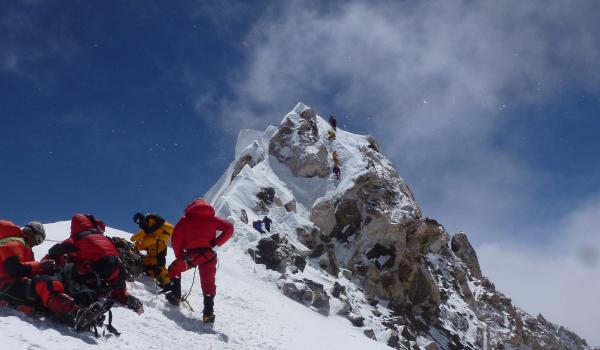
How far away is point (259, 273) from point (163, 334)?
12.1 meters

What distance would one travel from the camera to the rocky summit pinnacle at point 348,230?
25.1 metres

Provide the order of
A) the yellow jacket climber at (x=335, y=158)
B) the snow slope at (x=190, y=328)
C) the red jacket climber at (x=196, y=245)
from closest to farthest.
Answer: the snow slope at (x=190, y=328) < the red jacket climber at (x=196, y=245) < the yellow jacket climber at (x=335, y=158)

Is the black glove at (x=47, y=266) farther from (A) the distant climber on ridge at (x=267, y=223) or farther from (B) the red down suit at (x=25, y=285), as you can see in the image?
(A) the distant climber on ridge at (x=267, y=223)

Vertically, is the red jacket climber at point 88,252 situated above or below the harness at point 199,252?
below

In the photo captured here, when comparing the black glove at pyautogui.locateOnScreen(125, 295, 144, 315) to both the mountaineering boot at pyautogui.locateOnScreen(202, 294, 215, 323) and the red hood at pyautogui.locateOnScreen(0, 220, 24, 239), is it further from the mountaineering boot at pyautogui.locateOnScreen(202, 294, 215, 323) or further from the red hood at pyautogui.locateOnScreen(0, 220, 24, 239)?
the red hood at pyautogui.locateOnScreen(0, 220, 24, 239)

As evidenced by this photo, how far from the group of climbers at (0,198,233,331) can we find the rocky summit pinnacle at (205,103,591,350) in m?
11.3

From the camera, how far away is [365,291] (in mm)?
32844

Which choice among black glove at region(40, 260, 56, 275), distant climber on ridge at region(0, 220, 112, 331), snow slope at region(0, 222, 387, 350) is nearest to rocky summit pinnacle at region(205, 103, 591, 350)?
snow slope at region(0, 222, 387, 350)

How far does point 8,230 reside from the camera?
673cm

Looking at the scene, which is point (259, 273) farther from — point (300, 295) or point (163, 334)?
point (163, 334)

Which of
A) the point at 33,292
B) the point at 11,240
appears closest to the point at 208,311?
the point at 33,292

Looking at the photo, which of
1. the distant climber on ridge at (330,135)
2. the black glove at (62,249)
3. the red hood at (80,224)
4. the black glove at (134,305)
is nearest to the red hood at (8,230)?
the black glove at (62,249)

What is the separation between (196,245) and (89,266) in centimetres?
214

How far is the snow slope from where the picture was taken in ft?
19.2
